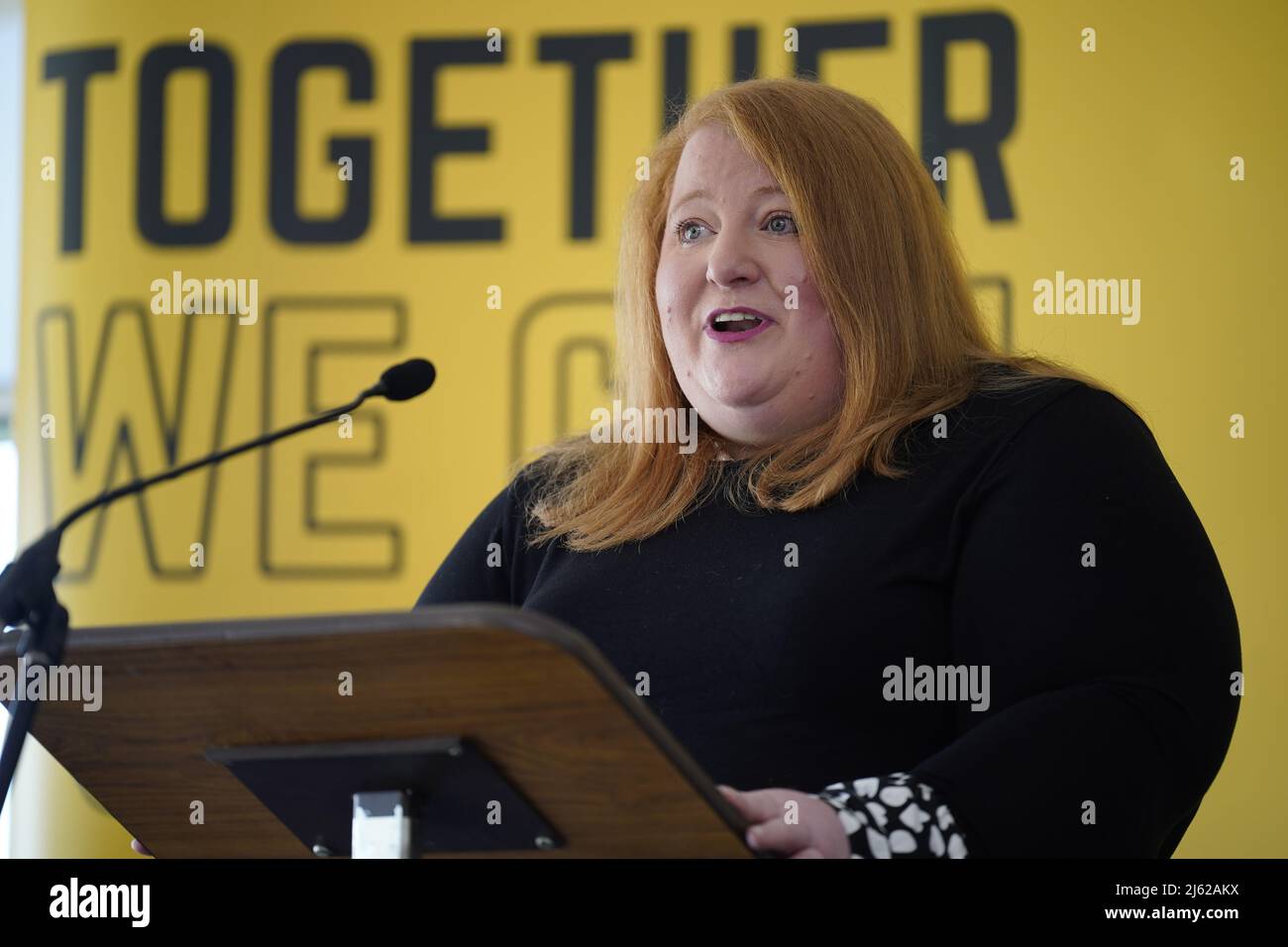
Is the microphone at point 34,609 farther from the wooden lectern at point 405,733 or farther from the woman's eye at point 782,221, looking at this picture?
the woman's eye at point 782,221

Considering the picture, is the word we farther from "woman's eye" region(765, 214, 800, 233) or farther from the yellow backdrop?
"woman's eye" region(765, 214, 800, 233)

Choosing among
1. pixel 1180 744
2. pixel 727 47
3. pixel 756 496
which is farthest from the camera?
pixel 727 47

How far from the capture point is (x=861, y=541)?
1631 mm

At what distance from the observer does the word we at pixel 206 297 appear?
3.85 meters

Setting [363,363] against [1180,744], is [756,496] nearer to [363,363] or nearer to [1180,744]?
[1180,744]

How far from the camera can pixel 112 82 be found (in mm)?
3996

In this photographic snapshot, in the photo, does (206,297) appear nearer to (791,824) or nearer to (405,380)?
(405,380)

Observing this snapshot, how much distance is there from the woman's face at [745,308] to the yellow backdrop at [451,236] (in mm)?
1662

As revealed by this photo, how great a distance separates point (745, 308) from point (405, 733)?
853mm

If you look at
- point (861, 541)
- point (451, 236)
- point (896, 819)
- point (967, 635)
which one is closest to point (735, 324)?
point (861, 541)

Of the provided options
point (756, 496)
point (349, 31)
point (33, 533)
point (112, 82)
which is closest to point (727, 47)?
point (349, 31)

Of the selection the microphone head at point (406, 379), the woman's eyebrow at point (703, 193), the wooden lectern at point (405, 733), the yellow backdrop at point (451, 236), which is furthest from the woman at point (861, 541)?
the yellow backdrop at point (451, 236)

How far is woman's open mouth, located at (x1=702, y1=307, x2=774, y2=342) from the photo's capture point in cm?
188
